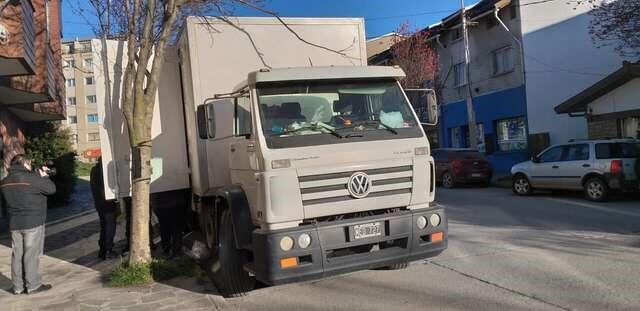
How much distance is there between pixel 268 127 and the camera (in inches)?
229

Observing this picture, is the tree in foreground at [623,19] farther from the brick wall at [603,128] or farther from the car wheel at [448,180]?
the car wheel at [448,180]

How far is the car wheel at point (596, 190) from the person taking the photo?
1334 centimetres

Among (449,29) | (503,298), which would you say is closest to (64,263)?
(503,298)

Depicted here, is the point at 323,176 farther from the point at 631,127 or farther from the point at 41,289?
the point at 631,127

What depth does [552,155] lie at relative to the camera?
15180 mm

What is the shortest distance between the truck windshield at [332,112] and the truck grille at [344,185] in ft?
1.14

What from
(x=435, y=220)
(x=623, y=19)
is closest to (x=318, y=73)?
(x=435, y=220)

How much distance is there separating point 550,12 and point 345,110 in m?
20.3

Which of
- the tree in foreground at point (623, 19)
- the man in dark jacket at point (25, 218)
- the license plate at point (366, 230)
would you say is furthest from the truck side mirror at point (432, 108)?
the tree in foreground at point (623, 19)

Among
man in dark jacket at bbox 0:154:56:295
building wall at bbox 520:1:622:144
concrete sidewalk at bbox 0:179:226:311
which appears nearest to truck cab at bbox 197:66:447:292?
concrete sidewalk at bbox 0:179:226:311

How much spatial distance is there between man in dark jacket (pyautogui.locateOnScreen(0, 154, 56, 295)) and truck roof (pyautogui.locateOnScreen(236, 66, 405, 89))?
3005 millimetres

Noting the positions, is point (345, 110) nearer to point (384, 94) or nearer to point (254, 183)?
point (384, 94)

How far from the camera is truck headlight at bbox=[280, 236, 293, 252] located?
212 inches

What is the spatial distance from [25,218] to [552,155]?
12.6 metres
